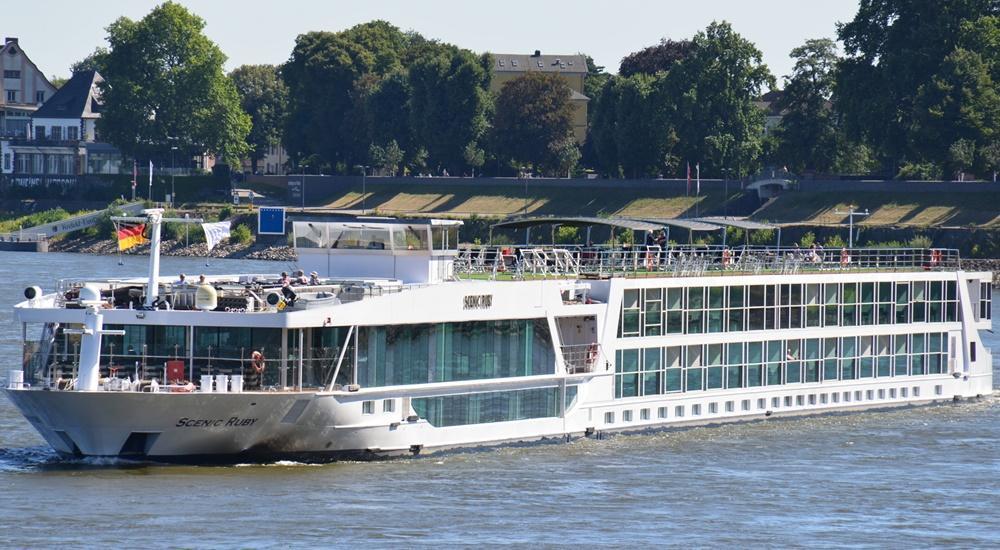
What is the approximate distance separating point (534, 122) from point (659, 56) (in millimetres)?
15499

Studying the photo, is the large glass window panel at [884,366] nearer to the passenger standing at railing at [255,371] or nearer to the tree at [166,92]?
the passenger standing at railing at [255,371]

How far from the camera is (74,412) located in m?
34.8

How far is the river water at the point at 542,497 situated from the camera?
31.9m

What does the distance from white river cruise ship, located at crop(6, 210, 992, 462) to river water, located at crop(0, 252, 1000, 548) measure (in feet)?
2.26

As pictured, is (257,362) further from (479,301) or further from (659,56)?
(659,56)

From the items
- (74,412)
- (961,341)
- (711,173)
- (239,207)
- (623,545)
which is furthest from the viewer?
(239,207)

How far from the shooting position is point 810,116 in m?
129

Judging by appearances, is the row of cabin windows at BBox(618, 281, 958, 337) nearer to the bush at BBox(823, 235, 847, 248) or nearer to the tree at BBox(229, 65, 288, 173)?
the bush at BBox(823, 235, 847, 248)

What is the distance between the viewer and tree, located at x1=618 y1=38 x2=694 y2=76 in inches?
6201

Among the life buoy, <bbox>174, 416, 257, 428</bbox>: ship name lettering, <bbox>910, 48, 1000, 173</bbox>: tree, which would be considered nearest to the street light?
<bbox>910, 48, 1000, 173</bbox>: tree

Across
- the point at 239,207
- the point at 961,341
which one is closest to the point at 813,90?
the point at 239,207

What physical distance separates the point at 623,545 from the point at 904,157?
94.4m

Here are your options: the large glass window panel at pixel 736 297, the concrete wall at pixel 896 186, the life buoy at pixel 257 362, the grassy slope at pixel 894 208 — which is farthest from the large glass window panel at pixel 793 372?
the concrete wall at pixel 896 186

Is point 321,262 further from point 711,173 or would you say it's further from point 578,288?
point 711,173
